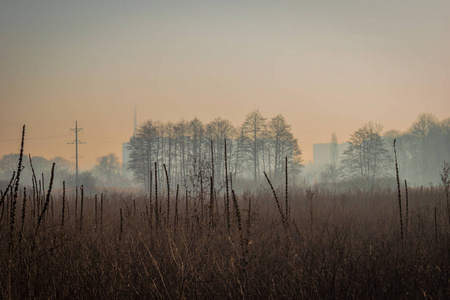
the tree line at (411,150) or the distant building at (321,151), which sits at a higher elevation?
the distant building at (321,151)

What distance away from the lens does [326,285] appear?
292cm

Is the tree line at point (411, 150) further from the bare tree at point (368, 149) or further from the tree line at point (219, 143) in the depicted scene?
→ the tree line at point (219, 143)

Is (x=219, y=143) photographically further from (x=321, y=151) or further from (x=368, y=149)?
(x=321, y=151)

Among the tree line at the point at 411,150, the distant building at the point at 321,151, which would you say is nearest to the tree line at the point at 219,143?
the tree line at the point at 411,150

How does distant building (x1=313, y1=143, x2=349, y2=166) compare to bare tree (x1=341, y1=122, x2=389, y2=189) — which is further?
distant building (x1=313, y1=143, x2=349, y2=166)

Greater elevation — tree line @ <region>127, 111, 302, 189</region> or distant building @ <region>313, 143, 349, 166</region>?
distant building @ <region>313, 143, 349, 166</region>

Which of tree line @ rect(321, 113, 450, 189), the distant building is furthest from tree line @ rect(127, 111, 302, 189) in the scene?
the distant building

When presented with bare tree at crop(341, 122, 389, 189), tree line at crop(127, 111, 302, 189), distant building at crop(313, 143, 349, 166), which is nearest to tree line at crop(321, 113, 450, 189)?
bare tree at crop(341, 122, 389, 189)

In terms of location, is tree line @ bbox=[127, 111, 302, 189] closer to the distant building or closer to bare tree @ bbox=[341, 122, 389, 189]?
bare tree @ bbox=[341, 122, 389, 189]

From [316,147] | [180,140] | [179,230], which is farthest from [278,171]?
[316,147]

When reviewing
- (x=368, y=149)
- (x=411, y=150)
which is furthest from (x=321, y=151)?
(x=368, y=149)

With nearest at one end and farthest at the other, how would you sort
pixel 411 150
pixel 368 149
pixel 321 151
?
1. pixel 368 149
2. pixel 411 150
3. pixel 321 151

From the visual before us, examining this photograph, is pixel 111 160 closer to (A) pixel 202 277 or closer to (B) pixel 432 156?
(B) pixel 432 156

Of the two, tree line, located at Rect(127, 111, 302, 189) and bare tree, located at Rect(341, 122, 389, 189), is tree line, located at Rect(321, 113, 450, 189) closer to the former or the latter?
bare tree, located at Rect(341, 122, 389, 189)
